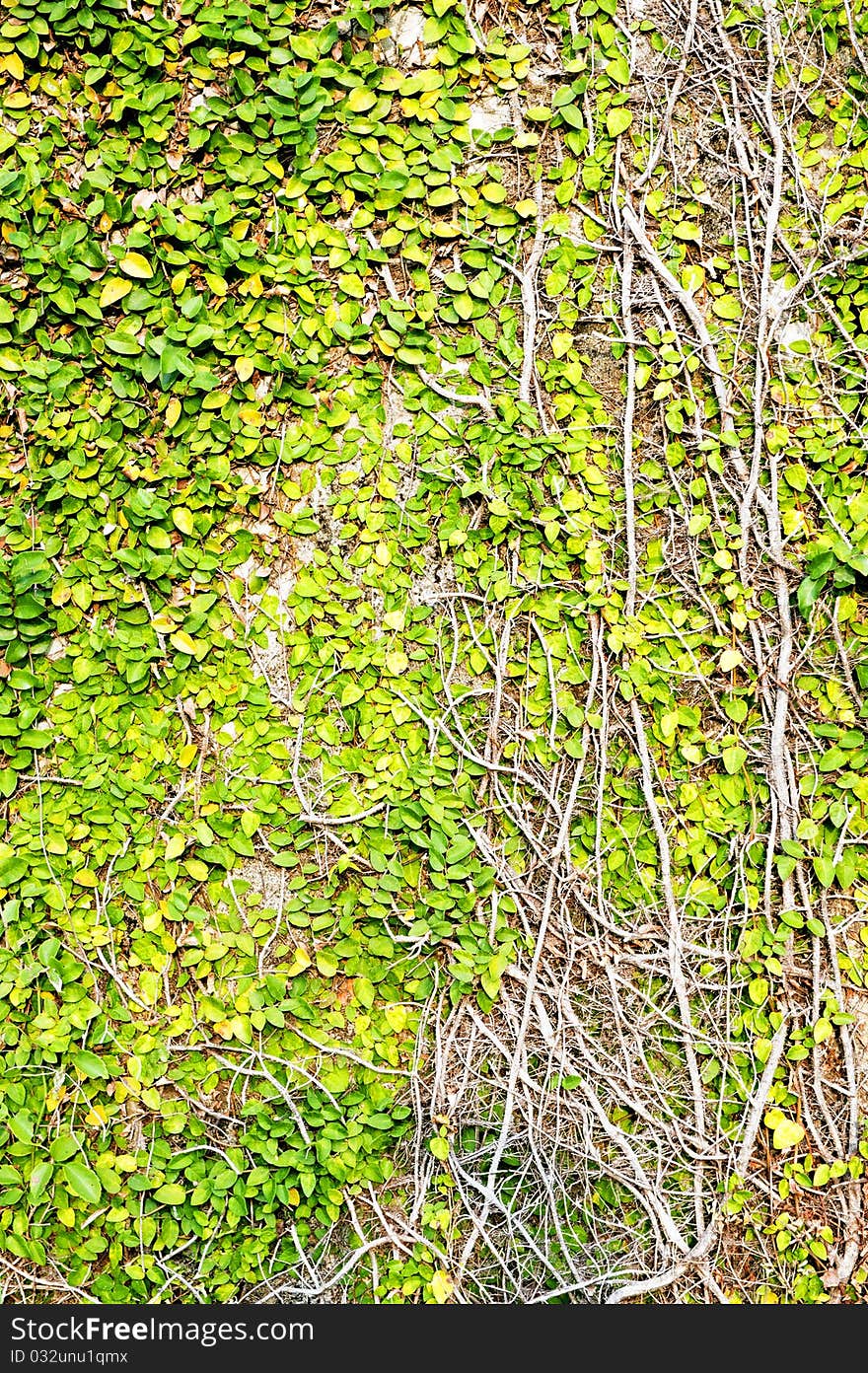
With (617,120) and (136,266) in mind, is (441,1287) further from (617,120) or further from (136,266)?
(617,120)

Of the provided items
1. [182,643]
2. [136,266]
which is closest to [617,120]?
[136,266]

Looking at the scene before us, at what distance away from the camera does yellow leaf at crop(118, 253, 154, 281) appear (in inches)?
92.4

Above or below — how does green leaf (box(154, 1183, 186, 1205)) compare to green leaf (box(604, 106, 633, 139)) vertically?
below

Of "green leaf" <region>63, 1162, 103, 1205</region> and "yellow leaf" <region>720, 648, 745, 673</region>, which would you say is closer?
"green leaf" <region>63, 1162, 103, 1205</region>

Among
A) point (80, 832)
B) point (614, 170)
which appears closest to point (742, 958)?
point (80, 832)

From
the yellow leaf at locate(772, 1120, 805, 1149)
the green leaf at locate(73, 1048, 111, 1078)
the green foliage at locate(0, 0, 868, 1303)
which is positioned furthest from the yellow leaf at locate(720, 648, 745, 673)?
the green leaf at locate(73, 1048, 111, 1078)

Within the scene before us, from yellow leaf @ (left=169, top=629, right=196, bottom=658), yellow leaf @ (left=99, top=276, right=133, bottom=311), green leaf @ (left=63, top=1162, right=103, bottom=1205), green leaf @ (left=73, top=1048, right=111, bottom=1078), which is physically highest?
yellow leaf @ (left=99, top=276, right=133, bottom=311)

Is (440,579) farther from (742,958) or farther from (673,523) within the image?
(742,958)

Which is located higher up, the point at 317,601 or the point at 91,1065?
the point at 317,601

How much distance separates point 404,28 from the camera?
7.76 ft

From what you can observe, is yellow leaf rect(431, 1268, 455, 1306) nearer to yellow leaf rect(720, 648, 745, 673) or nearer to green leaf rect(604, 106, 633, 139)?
Result: yellow leaf rect(720, 648, 745, 673)

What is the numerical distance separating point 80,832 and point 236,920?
43 cm

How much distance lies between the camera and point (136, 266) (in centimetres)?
235

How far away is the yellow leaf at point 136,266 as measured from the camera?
2.35 metres
